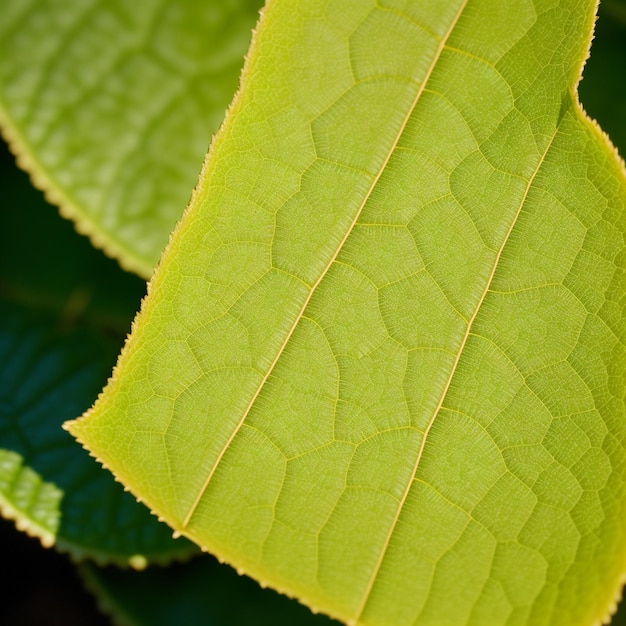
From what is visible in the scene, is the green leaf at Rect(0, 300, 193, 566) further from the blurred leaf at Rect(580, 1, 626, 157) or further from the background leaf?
the blurred leaf at Rect(580, 1, 626, 157)

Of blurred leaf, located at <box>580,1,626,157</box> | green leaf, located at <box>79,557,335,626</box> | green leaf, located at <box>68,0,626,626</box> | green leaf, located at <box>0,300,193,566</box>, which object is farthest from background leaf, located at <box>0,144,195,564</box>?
blurred leaf, located at <box>580,1,626,157</box>

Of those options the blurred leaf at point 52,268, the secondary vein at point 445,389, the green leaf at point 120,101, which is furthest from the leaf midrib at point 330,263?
the blurred leaf at point 52,268

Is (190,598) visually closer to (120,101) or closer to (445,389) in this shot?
(445,389)

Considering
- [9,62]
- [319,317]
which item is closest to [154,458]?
[319,317]

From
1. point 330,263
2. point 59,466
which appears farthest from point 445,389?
point 59,466

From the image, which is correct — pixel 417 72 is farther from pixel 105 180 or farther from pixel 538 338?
pixel 105 180
